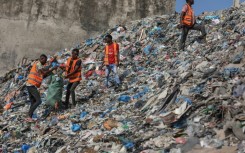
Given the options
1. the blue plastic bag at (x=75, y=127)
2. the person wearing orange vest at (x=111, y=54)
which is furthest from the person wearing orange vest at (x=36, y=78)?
the person wearing orange vest at (x=111, y=54)

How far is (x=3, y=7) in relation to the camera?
13.8 meters

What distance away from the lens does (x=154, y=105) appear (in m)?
6.59

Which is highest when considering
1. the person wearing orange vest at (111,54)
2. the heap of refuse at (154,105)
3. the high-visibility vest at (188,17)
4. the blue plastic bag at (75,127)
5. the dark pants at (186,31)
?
the high-visibility vest at (188,17)

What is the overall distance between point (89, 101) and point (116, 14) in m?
6.86

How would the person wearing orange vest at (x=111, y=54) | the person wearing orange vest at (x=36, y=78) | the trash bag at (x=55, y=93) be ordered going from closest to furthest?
the person wearing orange vest at (x=36, y=78) → the trash bag at (x=55, y=93) → the person wearing orange vest at (x=111, y=54)

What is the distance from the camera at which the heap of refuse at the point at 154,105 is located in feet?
17.3

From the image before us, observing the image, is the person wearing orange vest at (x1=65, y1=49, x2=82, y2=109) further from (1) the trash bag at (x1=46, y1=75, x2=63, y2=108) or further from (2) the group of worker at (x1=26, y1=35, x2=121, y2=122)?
(1) the trash bag at (x1=46, y1=75, x2=63, y2=108)

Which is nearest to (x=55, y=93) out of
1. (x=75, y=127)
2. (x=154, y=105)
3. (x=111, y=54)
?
(x=111, y=54)

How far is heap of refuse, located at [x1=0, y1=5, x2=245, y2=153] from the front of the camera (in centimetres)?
526

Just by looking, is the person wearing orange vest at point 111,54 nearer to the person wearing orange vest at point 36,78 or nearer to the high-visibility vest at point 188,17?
the person wearing orange vest at point 36,78

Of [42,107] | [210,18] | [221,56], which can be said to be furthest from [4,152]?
[210,18]

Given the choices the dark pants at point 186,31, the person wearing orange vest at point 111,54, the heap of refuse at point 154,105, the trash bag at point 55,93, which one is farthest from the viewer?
the dark pants at point 186,31

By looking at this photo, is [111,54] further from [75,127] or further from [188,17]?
[75,127]

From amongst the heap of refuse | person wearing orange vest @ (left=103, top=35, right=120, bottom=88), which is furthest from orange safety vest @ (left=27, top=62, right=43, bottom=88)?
person wearing orange vest @ (left=103, top=35, right=120, bottom=88)
